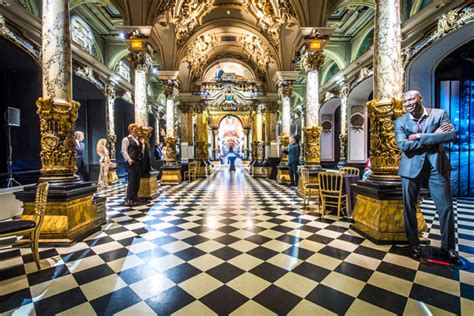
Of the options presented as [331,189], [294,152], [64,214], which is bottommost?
[64,214]

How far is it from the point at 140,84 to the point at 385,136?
6291 millimetres

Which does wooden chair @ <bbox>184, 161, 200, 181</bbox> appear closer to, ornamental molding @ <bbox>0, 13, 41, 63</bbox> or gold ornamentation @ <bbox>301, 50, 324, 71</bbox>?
ornamental molding @ <bbox>0, 13, 41, 63</bbox>

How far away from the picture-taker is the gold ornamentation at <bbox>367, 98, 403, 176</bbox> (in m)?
3.24

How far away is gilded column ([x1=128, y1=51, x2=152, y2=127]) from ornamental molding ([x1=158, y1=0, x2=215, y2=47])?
6.95ft

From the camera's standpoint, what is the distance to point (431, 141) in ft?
7.86

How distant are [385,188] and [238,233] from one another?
2.21 meters

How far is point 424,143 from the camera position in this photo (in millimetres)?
2416

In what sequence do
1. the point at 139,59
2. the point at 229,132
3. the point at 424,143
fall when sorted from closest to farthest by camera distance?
the point at 424,143 < the point at 139,59 < the point at 229,132

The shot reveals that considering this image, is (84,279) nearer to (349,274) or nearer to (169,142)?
(349,274)

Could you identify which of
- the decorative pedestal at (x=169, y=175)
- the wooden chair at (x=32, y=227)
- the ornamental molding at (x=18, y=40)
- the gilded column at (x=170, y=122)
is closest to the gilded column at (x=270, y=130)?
the gilded column at (x=170, y=122)

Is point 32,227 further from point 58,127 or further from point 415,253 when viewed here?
point 415,253

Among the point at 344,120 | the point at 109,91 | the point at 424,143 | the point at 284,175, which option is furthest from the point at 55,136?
the point at 344,120

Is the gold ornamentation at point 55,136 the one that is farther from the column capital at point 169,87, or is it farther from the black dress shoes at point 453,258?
the column capital at point 169,87

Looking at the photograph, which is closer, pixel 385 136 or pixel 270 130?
pixel 385 136
